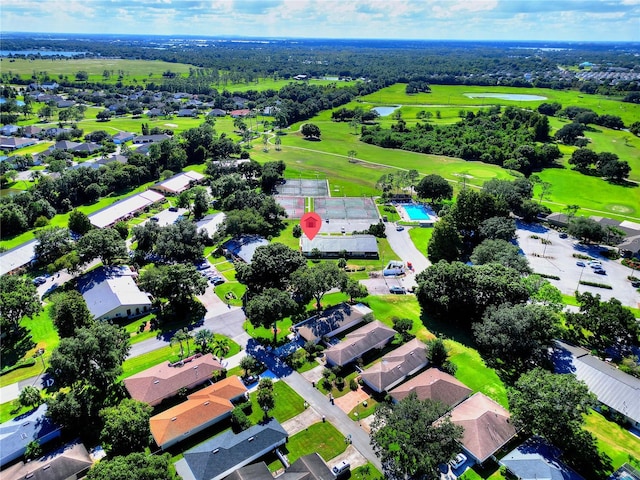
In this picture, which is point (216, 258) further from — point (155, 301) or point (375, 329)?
point (375, 329)

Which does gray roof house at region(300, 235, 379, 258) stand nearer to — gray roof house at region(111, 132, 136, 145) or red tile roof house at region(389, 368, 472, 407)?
red tile roof house at region(389, 368, 472, 407)

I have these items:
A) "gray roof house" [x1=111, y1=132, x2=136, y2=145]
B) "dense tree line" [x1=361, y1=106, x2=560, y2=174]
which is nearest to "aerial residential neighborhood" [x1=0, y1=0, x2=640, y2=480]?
"dense tree line" [x1=361, y1=106, x2=560, y2=174]

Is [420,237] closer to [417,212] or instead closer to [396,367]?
[417,212]

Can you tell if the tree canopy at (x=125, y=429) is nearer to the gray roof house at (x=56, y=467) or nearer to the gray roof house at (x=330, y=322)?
the gray roof house at (x=56, y=467)

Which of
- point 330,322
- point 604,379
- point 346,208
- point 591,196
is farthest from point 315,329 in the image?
point 591,196

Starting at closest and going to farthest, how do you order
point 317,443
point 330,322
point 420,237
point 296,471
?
point 296,471, point 317,443, point 330,322, point 420,237

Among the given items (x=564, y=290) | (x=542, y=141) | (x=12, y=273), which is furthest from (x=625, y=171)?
(x=12, y=273)
